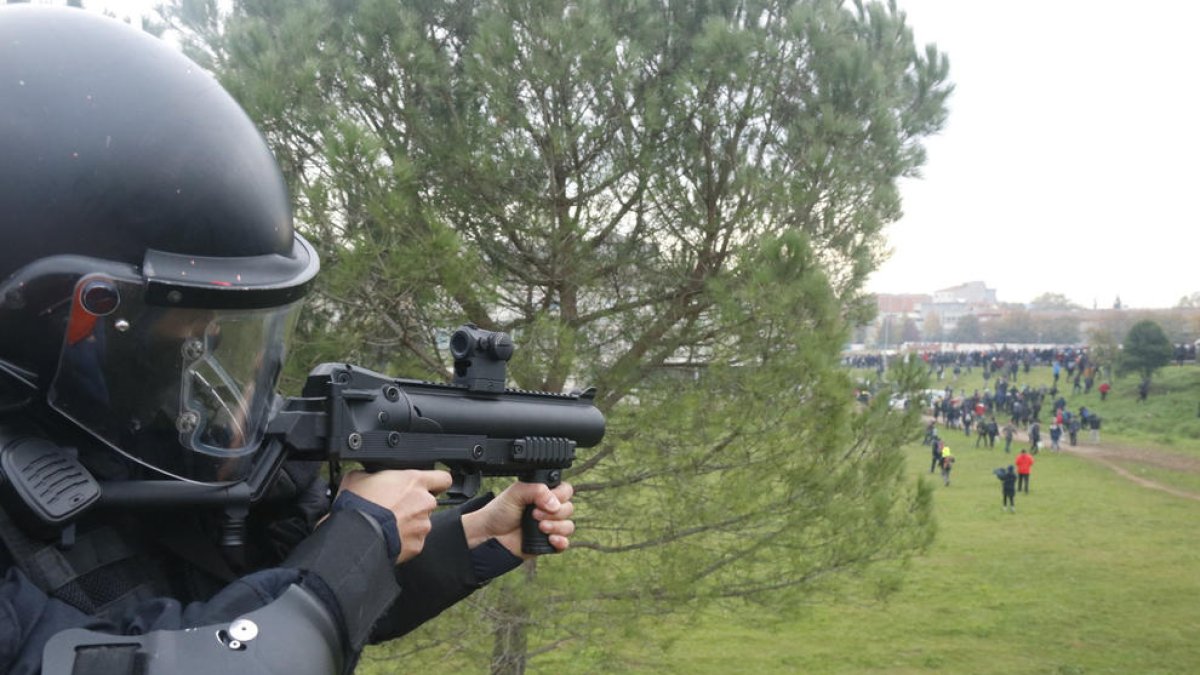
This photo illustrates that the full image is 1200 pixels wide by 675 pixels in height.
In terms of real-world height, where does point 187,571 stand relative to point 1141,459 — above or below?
above

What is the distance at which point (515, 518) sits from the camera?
7.31ft

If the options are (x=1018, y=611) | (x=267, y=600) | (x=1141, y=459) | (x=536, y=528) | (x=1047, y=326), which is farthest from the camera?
(x=1047, y=326)

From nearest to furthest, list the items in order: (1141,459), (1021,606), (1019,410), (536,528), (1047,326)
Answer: (536,528) < (1021,606) < (1141,459) < (1019,410) < (1047,326)

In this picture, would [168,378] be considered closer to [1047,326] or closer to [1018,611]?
[1018,611]

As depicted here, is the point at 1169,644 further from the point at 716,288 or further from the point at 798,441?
the point at 716,288

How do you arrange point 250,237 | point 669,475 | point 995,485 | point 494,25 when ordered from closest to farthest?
point 250,237 → point 494,25 → point 669,475 → point 995,485

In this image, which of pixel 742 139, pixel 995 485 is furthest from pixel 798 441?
pixel 995 485

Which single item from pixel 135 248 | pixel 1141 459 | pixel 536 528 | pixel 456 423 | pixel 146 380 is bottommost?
pixel 1141 459

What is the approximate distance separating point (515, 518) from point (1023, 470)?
817 inches

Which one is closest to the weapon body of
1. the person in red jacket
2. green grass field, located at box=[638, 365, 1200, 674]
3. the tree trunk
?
the tree trunk

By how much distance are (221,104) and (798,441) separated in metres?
4.46

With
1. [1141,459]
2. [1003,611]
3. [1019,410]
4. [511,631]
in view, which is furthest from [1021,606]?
[1019,410]

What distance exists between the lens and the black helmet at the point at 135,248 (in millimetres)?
1322

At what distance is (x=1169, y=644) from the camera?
37.9ft
